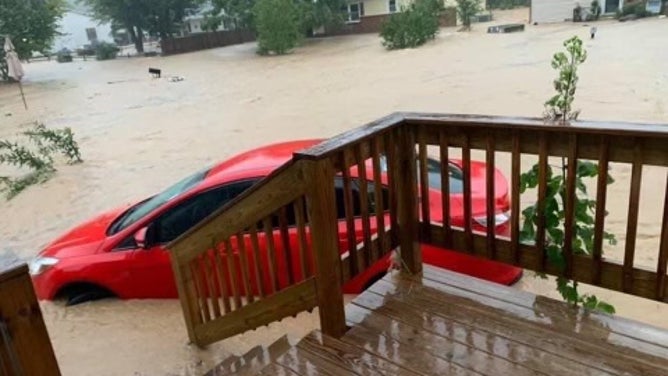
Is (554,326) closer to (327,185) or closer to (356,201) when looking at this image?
(327,185)

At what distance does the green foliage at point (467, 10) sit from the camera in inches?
1494

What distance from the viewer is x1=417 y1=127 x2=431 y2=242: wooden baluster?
10.1 feet

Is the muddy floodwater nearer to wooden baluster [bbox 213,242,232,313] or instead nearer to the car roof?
wooden baluster [bbox 213,242,232,313]

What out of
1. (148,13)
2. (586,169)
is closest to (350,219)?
(586,169)

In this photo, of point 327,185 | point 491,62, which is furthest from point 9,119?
point 327,185

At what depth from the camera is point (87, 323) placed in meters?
5.27

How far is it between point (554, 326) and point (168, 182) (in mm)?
10070

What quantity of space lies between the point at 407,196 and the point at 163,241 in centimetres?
263

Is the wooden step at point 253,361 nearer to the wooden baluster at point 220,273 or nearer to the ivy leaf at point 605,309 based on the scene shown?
the wooden baluster at point 220,273

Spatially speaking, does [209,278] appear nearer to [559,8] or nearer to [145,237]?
[145,237]

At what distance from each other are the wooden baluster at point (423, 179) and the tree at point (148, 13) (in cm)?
4307

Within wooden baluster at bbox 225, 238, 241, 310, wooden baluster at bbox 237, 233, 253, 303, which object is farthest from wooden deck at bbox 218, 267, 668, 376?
wooden baluster at bbox 225, 238, 241, 310

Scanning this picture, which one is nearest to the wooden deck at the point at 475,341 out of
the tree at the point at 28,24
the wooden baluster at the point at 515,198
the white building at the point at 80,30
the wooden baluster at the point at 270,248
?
the wooden baluster at the point at 515,198

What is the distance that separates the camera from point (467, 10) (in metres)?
38.2
